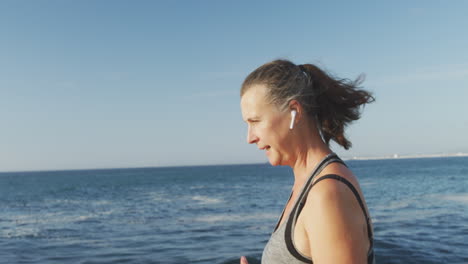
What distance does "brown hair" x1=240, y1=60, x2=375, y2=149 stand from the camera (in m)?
1.80

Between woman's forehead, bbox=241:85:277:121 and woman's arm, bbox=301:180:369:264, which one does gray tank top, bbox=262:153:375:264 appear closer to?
woman's arm, bbox=301:180:369:264

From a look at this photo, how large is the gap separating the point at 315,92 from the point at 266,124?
267 millimetres

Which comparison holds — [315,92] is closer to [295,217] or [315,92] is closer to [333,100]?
[333,100]

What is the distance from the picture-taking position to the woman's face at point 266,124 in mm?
1815

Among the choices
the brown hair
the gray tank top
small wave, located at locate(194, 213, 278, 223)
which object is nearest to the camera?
the gray tank top

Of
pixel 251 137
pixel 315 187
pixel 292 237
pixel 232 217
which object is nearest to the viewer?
pixel 315 187

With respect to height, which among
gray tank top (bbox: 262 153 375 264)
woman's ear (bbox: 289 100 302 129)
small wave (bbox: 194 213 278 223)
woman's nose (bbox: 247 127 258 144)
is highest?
woman's ear (bbox: 289 100 302 129)

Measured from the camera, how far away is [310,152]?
1.91m

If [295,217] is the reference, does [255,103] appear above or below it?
above

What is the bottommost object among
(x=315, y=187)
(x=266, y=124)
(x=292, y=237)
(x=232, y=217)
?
(x=232, y=217)

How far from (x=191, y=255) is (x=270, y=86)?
12548 millimetres

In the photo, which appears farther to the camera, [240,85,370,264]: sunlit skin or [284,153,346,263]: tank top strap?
[284,153,346,263]: tank top strap

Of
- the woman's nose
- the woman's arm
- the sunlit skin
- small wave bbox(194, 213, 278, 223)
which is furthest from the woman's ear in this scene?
small wave bbox(194, 213, 278, 223)

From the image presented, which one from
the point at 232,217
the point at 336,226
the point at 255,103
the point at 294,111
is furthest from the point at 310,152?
the point at 232,217
